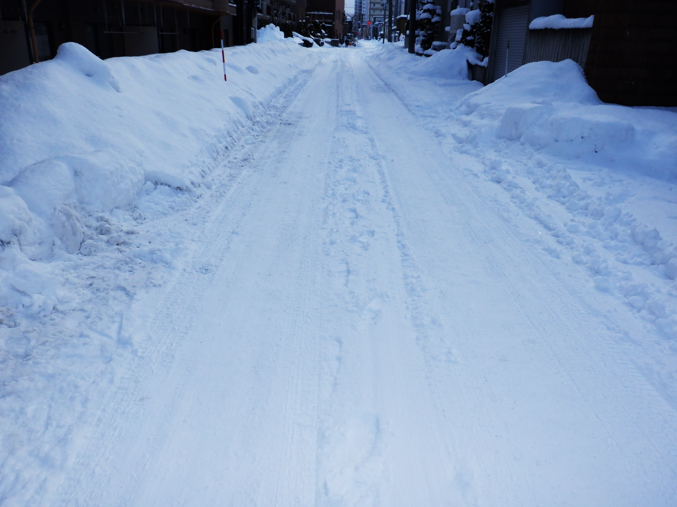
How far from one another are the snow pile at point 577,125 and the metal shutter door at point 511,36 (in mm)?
4222

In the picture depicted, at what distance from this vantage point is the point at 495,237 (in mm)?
5789

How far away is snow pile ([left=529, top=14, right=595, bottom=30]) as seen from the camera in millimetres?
11461

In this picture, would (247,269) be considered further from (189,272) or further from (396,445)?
(396,445)

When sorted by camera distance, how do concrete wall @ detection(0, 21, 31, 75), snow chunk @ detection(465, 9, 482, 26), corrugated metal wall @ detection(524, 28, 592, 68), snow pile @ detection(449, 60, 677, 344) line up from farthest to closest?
1. snow chunk @ detection(465, 9, 482, 26)
2. concrete wall @ detection(0, 21, 31, 75)
3. corrugated metal wall @ detection(524, 28, 592, 68)
4. snow pile @ detection(449, 60, 677, 344)

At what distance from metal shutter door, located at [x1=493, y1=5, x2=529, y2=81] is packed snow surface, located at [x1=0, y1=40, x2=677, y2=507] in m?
8.46

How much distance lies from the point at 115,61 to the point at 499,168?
7.43 metres

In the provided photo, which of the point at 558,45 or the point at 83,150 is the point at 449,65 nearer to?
the point at 558,45

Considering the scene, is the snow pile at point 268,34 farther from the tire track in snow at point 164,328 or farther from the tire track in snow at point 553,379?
the tire track in snow at point 553,379

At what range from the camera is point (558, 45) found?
13.0m

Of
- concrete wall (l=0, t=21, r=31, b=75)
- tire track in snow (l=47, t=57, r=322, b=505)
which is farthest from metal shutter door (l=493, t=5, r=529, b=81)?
concrete wall (l=0, t=21, r=31, b=75)

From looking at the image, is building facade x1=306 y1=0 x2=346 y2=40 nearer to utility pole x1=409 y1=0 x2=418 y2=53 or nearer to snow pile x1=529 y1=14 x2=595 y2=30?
utility pole x1=409 y1=0 x2=418 y2=53

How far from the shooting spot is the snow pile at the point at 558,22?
11.5 metres

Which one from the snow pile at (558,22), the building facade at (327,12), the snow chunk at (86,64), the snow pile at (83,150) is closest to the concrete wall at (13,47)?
the snow pile at (83,150)

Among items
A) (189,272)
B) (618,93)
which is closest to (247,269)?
(189,272)
